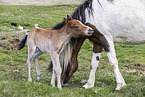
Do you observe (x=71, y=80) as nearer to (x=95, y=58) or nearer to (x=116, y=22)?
(x=95, y=58)

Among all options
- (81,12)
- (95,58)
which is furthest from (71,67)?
(81,12)

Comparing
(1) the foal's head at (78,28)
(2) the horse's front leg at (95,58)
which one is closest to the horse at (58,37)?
(1) the foal's head at (78,28)

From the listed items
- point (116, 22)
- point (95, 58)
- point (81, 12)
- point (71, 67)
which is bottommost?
point (71, 67)

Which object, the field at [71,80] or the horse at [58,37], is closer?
the field at [71,80]

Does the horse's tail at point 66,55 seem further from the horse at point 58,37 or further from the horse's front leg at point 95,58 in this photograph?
the horse's front leg at point 95,58

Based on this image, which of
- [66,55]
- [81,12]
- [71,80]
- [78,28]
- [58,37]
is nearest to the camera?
[78,28]

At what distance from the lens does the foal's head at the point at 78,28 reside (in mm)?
6359

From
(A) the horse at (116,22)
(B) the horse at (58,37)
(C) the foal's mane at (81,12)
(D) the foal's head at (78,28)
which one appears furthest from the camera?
(C) the foal's mane at (81,12)

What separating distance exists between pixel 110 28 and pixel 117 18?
41 centimetres

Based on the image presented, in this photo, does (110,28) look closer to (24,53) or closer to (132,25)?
(132,25)

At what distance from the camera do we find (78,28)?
6.53m

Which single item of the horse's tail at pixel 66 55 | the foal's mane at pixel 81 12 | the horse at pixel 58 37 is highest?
the foal's mane at pixel 81 12

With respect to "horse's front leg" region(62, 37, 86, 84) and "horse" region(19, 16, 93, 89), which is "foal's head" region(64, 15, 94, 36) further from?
"horse's front leg" region(62, 37, 86, 84)

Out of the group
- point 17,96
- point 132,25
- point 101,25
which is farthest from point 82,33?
point 17,96
